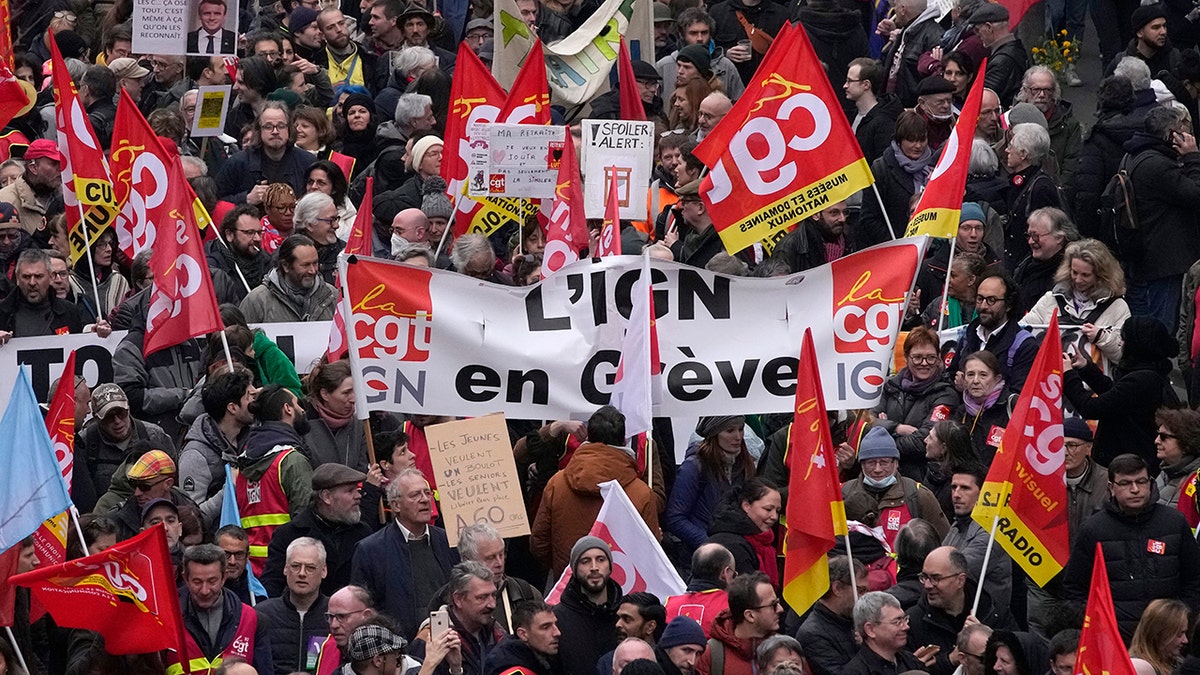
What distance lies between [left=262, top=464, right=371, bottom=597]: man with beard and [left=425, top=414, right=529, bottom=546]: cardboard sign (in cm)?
42

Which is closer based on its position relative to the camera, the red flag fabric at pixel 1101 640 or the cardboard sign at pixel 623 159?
the red flag fabric at pixel 1101 640

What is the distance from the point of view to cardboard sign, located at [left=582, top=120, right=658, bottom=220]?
49.1ft

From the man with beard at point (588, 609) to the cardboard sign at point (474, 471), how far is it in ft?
3.41

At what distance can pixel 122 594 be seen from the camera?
10.6 metres

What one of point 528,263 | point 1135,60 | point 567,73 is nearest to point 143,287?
point 528,263

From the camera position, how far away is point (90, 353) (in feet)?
46.7

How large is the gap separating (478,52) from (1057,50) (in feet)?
16.2

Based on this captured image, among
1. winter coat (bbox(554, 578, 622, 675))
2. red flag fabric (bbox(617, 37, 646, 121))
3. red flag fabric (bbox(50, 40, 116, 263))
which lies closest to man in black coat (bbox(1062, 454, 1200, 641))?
winter coat (bbox(554, 578, 622, 675))

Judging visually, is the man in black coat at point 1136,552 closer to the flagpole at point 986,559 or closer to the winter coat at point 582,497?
the flagpole at point 986,559

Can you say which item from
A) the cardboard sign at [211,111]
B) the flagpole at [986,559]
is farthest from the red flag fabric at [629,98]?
the flagpole at [986,559]

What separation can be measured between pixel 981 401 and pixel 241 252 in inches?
195

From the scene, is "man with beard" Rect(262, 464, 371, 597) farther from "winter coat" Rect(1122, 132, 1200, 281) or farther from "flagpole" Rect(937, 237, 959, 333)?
"winter coat" Rect(1122, 132, 1200, 281)

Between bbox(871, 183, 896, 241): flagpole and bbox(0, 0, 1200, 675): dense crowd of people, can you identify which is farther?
bbox(871, 183, 896, 241): flagpole

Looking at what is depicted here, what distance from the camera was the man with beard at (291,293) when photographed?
48.1 feet
